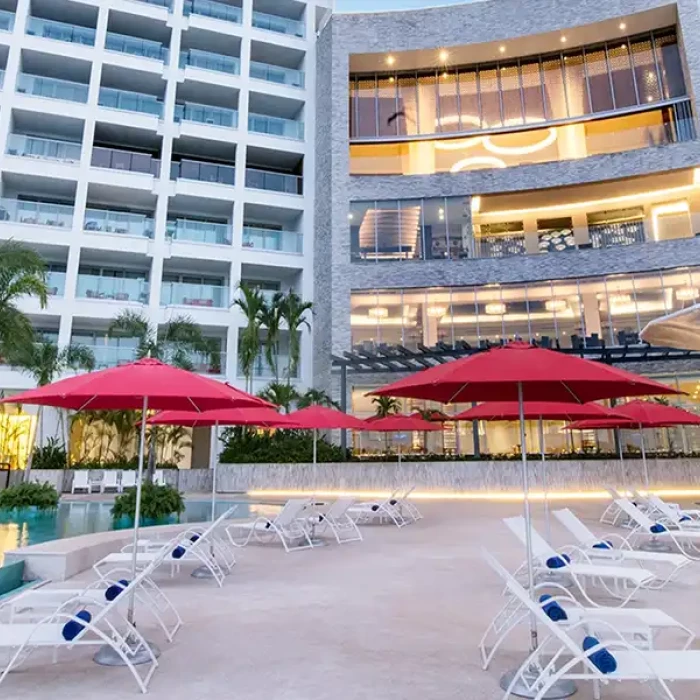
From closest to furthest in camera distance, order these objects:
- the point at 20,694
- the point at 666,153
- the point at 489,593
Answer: the point at 20,694
the point at 489,593
the point at 666,153

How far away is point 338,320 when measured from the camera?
84.9ft

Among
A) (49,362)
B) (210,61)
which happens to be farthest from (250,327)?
(210,61)

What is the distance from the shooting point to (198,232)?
2698cm

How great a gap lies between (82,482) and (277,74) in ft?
73.5

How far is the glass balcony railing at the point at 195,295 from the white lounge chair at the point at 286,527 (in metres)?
16.9

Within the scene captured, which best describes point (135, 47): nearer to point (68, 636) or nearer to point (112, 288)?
point (112, 288)

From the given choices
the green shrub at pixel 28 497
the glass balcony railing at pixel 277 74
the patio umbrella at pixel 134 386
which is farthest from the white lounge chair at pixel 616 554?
the glass balcony railing at pixel 277 74

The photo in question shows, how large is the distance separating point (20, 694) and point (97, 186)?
26.4 meters

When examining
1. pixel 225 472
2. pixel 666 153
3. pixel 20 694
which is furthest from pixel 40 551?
pixel 666 153

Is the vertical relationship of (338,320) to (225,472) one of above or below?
above

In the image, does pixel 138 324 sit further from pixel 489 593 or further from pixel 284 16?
pixel 284 16

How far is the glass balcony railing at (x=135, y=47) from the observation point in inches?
1110

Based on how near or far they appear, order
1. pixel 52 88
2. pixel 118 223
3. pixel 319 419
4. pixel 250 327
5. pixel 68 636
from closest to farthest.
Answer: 1. pixel 68 636
2. pixel 319 419
3. pixel 250 327
4. pixel 118 223
5. pixel 52 88

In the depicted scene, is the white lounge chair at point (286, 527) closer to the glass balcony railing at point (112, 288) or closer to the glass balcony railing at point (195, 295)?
the glass balcony railing at point (195, 295)
